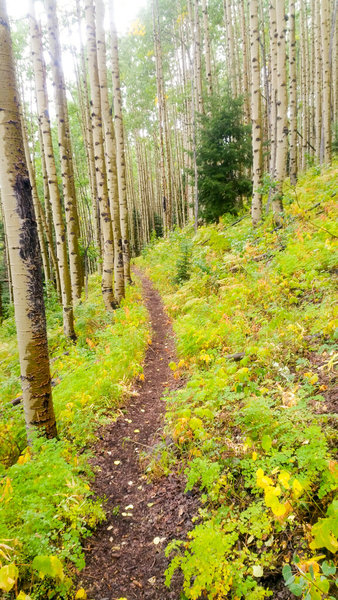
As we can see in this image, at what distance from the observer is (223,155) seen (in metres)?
11.4

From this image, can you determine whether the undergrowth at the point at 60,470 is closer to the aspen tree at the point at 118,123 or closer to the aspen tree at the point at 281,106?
the aspen tree at the point at 118,123

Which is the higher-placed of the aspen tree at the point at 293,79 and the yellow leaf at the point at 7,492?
the aspen tree at the point at 293,79

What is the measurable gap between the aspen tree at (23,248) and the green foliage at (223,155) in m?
9.16

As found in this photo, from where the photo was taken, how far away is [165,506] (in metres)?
3.21

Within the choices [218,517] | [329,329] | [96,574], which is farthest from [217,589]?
[329,329]

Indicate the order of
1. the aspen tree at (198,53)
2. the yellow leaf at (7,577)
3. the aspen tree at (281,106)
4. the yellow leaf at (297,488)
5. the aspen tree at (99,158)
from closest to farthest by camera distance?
the yellow leaf at (7,577) < the yellow leaf at (297,488) < the aspen tree at (99,158) < the aspen tree at (281,106) < the aspen tree at (198,53)

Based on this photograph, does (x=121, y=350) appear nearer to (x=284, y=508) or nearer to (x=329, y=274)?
(x=329, y=274)

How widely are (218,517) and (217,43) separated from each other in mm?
30182

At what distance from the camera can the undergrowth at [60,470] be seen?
7.86ft

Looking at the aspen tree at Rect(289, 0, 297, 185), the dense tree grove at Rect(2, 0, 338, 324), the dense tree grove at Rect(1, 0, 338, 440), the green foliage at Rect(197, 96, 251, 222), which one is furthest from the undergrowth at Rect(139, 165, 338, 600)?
the aspen tree at Rect(289, 0, 297, 185)

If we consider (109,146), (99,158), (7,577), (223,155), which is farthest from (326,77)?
(7,577)

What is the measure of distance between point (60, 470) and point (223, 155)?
11.2m

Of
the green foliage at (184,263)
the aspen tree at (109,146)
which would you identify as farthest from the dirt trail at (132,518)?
the green foliage at (184,263)

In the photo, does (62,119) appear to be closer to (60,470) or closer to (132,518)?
(60,470)
